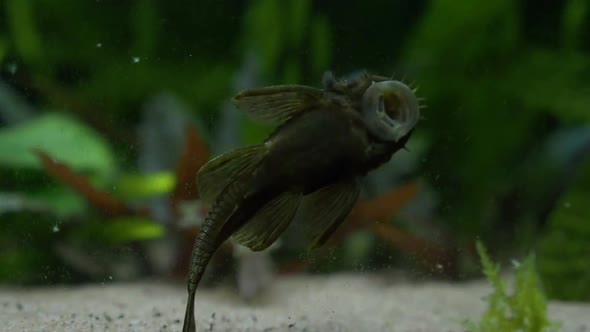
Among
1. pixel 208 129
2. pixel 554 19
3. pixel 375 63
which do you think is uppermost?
pixel 554 19

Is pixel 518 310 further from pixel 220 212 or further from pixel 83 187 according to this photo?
pixel 83 187

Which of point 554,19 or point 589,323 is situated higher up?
point 554,19

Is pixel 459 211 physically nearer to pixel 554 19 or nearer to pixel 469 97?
pixel 469 97

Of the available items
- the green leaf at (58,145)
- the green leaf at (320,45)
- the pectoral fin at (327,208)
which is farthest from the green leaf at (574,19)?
the green leaf at (58,145)

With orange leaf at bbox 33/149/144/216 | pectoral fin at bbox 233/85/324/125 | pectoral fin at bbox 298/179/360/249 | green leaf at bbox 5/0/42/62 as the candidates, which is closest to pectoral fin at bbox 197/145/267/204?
pectoral fin at bbox 233/85/324/125

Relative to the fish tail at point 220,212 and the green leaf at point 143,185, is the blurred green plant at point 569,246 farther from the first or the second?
the fish tail at point 220,212

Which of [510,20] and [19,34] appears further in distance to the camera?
[510,20]

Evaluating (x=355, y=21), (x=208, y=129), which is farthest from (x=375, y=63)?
(x=208, y=129)
